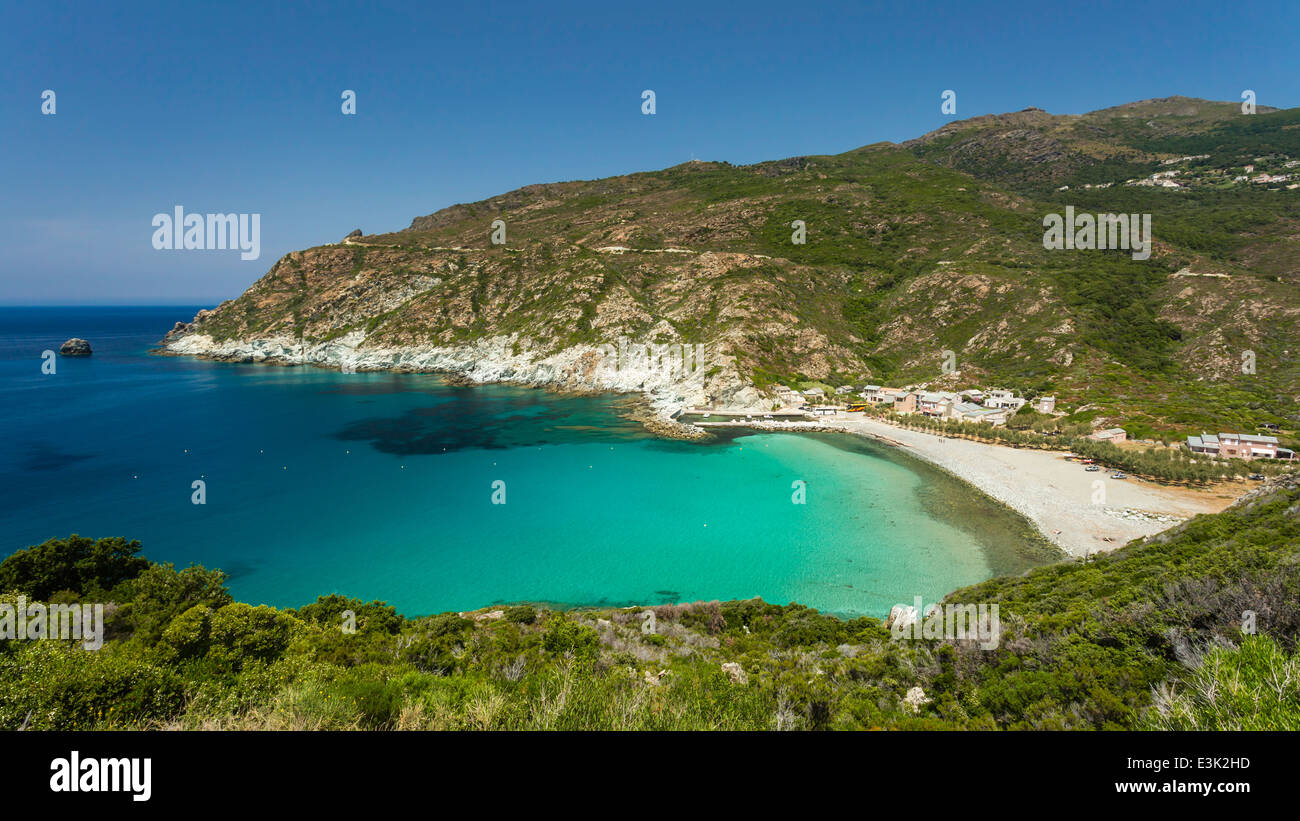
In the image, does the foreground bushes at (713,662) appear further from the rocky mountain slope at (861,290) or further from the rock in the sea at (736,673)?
the rocky mountain slope at (861,290)

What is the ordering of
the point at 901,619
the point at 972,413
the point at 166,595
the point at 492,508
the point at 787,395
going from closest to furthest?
1. the point at 166,595
2. the point at 901,619
3. the point at 492,508
4. the point at 972,413
5. the point at 787,395

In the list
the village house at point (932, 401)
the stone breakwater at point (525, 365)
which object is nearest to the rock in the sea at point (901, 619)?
the stone breakwater at point (525, 365)

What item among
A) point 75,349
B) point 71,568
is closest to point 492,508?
point 71,568

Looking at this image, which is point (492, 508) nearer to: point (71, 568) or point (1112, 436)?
point (71, 568)

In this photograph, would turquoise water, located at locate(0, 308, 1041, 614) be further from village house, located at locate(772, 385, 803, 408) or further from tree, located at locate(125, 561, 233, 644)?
village house, located at locate(772, 385, 803, 408)
